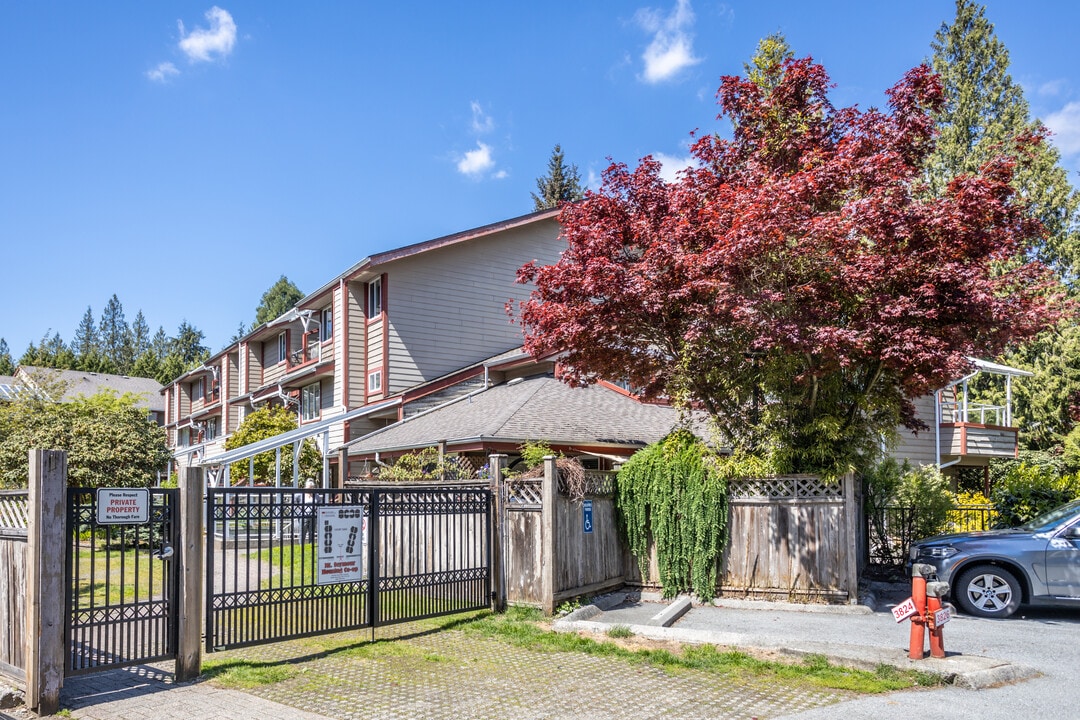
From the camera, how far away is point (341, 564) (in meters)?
9.76

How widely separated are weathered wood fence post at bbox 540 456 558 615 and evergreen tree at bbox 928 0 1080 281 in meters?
29.4

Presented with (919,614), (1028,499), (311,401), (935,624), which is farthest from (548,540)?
(311,401)

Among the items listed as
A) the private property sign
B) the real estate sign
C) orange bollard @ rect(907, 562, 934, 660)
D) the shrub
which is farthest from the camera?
the shrub

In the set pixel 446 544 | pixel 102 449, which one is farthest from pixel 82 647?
pixel 102 449

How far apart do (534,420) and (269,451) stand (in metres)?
11.9

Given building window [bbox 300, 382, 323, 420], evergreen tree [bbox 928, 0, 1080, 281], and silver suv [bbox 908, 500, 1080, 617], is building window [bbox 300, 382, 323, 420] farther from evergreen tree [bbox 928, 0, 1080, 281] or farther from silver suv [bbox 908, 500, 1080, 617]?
evergreen tree [bbox 928, 0, 1080, 281]

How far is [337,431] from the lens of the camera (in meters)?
25.6

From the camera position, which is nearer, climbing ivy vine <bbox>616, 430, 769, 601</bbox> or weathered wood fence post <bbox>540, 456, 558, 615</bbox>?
weathered wood fence post <bbox>540, 456, 558, 615</bbox>

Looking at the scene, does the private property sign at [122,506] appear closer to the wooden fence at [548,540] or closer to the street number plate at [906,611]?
the wooden fence at [548,540]

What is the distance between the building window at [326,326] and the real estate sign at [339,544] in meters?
19.1

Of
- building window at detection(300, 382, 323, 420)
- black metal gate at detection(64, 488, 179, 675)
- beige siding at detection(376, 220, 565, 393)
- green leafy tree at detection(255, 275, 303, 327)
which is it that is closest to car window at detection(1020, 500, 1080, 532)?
black metal gate at detection(64, 488, 179, 675)

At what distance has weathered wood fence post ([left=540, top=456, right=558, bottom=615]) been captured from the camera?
11273 millimetres

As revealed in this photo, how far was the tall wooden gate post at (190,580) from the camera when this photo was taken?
8.10m

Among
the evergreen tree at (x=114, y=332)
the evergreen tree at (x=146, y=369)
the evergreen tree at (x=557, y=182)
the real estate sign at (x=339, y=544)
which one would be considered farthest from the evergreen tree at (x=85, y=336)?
the real estate sign at (x=339, y=544)
